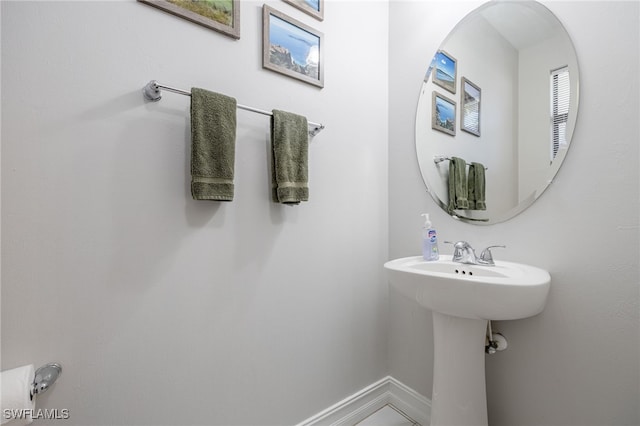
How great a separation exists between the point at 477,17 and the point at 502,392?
1.65 metres

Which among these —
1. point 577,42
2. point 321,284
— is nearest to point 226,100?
point 321,284

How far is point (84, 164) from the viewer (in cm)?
83

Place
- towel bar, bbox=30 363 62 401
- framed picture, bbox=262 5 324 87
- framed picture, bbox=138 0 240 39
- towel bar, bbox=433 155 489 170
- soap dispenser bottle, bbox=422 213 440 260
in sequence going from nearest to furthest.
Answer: towel bar, bbox=30 363 62 401 < framed picture, bbox=138 0 240 39 < framed picture, bbox=262 5 324 87 < soap dispenser bottle, bbox=422 213 440 260 < towel bar, bbox=433 155 489 170

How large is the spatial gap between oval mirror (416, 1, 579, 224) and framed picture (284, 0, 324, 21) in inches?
24.0

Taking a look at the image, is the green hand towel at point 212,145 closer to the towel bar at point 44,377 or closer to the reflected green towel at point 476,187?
the towel bar at point 44,377

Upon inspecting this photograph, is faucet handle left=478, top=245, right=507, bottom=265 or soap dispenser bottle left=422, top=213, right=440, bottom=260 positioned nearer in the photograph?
faucet handle left=478, top=245, right=507, bottom=265

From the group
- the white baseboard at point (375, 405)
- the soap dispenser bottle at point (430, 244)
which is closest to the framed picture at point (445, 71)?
the soap dispenser bottle at point (430, 244)

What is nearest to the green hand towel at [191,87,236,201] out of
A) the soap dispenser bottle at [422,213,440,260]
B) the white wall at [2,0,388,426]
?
the white wall at [2,0,388,426]

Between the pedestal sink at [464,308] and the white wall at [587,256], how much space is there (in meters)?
0.13

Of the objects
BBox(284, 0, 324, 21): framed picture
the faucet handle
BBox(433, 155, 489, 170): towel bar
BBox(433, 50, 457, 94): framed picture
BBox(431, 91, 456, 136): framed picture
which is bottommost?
the faucet handle

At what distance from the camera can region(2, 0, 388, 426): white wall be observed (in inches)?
30.4

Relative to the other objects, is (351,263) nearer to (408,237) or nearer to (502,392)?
(408,237)

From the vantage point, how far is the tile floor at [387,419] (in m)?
1.44

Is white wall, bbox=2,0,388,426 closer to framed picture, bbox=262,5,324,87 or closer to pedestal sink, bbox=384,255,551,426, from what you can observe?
framed picture, bbox=262,5,324,87
